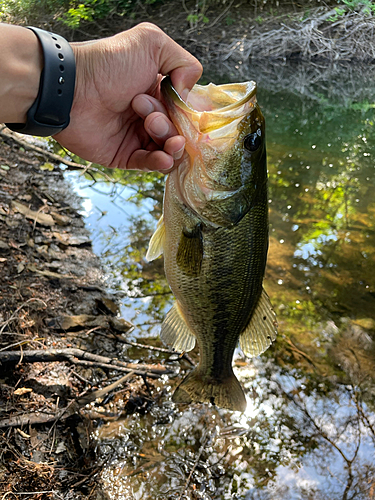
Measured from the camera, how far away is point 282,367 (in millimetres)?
3611

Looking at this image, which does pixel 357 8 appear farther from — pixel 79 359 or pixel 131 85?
pixel 79 359

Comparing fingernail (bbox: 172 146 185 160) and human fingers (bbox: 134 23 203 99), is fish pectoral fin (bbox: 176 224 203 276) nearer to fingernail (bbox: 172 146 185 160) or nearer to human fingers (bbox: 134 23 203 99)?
fingernail (bbox: 172 146 185 160)

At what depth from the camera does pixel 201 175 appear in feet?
6.08

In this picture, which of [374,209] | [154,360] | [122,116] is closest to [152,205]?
[154,360]

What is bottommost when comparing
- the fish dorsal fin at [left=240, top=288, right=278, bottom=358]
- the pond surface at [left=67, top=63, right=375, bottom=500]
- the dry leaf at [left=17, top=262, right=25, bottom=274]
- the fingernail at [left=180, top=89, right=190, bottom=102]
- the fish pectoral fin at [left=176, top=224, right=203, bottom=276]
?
the pond surface at [left=67, top=63, right=375, bottom=500]

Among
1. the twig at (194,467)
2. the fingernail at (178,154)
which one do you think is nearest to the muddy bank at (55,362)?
the twig at (194,467)

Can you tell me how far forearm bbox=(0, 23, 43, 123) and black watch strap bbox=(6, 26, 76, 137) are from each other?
0.03m

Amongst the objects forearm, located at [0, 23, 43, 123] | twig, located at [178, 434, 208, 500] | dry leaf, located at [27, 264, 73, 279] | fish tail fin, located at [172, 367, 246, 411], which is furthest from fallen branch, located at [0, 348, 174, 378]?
forearm, located at [0, 23, 43, 123]

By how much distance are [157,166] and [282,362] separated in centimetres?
243

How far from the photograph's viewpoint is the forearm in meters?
1.73

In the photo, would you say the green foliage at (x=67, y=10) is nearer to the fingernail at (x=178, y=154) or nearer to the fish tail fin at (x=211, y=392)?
the fingernail at (x=178, y=154)

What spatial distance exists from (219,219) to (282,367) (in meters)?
2.15

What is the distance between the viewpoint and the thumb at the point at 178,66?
1.93 m

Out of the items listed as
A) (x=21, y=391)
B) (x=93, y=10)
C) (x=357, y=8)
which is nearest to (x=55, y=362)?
(x=21, y=391)
